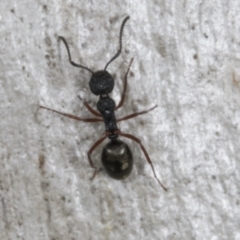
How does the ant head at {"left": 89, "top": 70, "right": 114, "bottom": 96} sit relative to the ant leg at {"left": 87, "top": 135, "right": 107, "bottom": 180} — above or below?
above

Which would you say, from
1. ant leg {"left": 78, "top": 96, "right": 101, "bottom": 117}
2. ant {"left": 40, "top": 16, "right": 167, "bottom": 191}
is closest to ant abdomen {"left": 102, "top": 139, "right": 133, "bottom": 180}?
ant {"left": 40, "top": 16, "right": 167, "bottom": 191}

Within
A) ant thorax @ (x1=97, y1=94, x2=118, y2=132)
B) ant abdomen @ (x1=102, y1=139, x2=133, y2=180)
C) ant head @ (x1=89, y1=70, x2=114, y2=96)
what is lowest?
ant abdomen @ (x1=102, y1=139, x2=133, y2=180)

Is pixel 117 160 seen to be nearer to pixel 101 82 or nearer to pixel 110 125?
pixel 110 125

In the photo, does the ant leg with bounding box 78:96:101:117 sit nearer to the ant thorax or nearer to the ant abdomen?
the ant thorax

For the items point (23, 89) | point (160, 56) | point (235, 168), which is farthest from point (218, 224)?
point (23, 89)

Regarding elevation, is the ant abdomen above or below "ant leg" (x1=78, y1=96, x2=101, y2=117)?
below

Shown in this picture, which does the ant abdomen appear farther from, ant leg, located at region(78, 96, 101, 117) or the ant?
ant leg, located at region(78, 96, 101, 117)

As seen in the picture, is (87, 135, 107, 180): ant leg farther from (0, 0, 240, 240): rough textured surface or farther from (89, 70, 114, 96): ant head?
(89, 70, 114, 96): ant head
